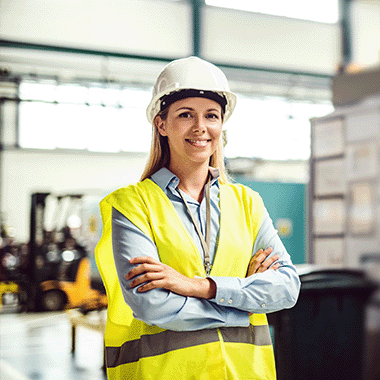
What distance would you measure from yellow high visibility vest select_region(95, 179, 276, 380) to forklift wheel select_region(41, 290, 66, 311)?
9.64 m

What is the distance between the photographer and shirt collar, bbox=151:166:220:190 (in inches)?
63.7

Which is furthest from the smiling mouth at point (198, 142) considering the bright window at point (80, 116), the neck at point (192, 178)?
the bright window at point (80, 116)

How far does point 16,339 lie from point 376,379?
586cm

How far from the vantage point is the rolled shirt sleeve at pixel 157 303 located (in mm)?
1433

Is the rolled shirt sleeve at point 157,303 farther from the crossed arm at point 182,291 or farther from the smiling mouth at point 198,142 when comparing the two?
the smiling mouth at point 198,142

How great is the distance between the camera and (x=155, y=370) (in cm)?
151

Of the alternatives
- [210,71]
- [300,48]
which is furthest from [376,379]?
[300,48]

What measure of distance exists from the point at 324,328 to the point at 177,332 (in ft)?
7.37

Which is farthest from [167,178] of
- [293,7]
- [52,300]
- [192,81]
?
[52,300]

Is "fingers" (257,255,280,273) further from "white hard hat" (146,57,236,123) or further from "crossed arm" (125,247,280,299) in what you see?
"white hard hat" (146,57,236,123)

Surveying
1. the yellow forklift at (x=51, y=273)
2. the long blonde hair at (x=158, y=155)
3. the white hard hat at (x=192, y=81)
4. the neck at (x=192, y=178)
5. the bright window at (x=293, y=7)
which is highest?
the bright window at (x=293, y=7)

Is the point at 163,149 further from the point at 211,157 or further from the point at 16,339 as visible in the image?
the point at 16,339

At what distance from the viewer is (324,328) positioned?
3480mm

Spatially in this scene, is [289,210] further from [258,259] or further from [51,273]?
[258,259]
